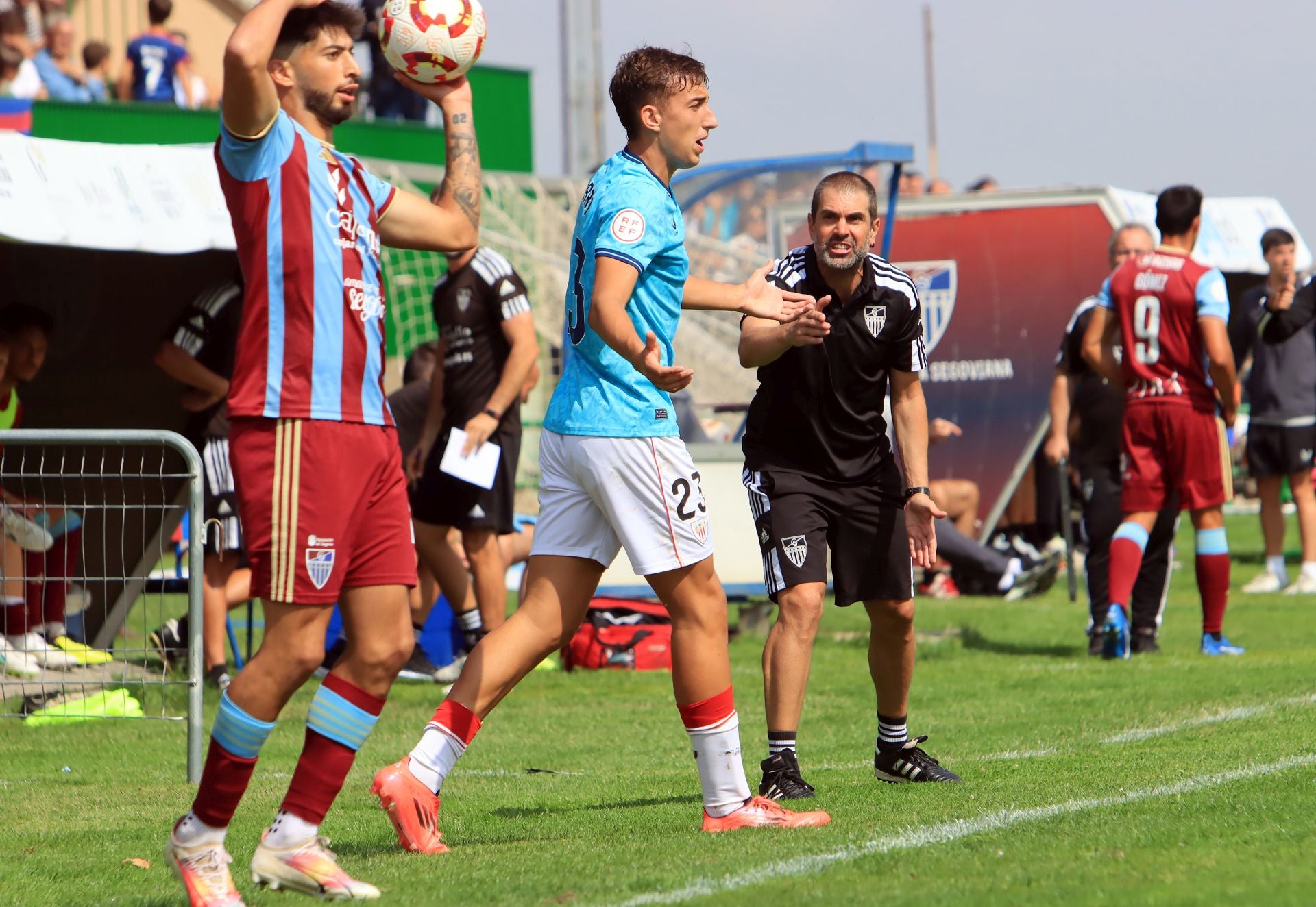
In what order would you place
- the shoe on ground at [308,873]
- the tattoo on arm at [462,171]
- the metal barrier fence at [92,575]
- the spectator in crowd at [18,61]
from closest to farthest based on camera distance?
the shoe on ground at [308,873] → the tattoo on arm at [462,171] → the metal barrier fence at [92,575] → the spectator in crowd at [18,61]

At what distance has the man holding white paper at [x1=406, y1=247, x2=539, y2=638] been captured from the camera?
30.5ft

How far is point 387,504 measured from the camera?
4348 mm

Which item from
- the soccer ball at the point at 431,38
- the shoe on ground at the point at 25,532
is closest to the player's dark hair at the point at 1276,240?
the soccer ball at the point at 431,38

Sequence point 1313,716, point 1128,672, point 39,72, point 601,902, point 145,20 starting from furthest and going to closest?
point 145,20 < point 39,72 < point 1128,672 < point 1313,716 < point 601,902

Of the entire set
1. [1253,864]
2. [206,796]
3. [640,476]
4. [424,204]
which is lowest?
[1253,864]

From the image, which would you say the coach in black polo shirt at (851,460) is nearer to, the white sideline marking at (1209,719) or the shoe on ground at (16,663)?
the white sideline marking at (1209,719)

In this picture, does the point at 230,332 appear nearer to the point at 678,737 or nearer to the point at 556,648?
the point at 678,737

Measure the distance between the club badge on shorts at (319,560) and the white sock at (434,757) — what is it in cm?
96

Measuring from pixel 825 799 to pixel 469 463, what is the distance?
160 inches

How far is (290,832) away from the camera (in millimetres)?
4285

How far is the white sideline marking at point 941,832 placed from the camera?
420 cm

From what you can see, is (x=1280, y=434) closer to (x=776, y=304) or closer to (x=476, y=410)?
(x=476, y=410)

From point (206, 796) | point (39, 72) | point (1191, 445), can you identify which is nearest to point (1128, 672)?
point (1191, 445)

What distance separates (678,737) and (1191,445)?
12.1 feet
